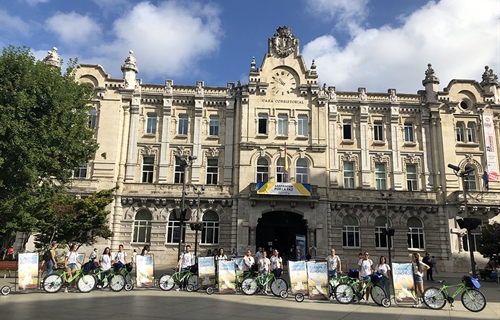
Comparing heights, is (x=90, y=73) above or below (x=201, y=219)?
above

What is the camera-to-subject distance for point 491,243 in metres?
26.9

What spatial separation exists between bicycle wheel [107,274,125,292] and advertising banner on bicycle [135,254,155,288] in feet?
2.60

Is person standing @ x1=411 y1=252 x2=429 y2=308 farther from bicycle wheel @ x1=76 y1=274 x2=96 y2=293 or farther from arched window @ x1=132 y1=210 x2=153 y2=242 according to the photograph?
arched window @ x1=132 y1=210 x2=153 y2=242

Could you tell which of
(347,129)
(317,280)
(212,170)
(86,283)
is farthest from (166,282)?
(347,129)

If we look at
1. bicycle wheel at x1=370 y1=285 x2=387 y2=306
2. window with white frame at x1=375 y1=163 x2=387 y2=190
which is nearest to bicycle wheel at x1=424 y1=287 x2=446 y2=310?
bicycle wheel at x1=370 y1=285 x2=387 y2=306

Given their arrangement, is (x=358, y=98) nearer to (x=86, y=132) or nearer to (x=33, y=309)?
(x=86, y=132)

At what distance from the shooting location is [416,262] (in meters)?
14.7

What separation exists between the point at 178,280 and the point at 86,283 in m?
3.77

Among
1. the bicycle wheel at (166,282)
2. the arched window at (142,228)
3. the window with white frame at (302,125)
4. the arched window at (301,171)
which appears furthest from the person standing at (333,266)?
the arched window at (142,228)

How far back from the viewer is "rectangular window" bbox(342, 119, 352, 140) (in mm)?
35219

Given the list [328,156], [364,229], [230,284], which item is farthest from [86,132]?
[364,229]

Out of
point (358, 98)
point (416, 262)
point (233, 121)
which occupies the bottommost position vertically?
point (416, 262)

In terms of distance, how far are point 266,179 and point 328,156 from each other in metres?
6.07

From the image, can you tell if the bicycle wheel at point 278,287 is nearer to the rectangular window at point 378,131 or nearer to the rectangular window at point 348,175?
the rectangular window at point 348,175
